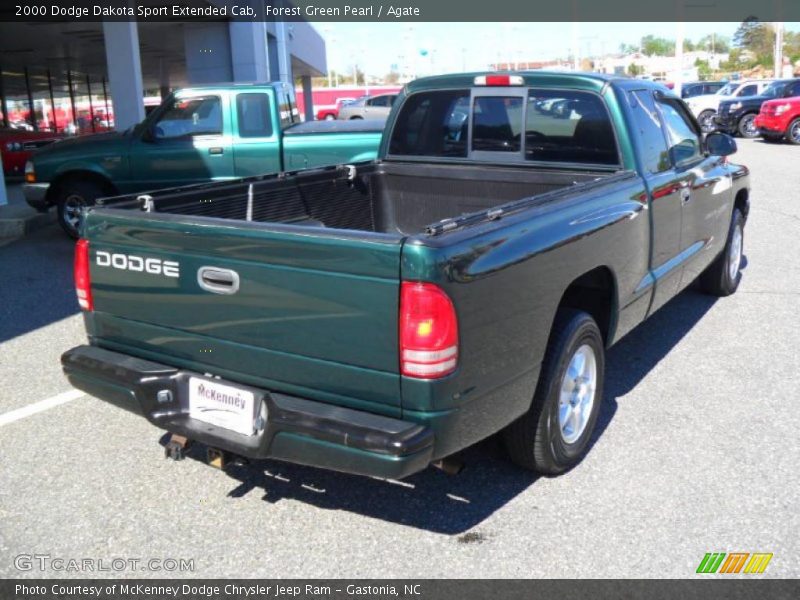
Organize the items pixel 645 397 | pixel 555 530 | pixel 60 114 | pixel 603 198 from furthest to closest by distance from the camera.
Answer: pixel 60 114 < pixel 645 397 < pixel 603 198 < pixel 555 530

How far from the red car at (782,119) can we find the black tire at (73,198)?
64.0ft

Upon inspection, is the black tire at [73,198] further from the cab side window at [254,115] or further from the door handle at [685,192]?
the door handle at [685,192]

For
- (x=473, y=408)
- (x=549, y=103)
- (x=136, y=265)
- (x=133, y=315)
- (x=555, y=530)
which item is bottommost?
(x=555, y=530)

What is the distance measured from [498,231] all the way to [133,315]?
1.69m

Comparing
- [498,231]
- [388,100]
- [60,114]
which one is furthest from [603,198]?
[60,114]

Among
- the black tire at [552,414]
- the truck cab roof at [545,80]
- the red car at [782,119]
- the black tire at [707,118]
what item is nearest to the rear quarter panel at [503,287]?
the black tire at [552,414]

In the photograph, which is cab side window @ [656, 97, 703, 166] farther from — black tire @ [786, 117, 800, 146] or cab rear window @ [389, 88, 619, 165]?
black tire @ [786, 117, 800, 146]

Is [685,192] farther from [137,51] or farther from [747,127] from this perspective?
[747,127]

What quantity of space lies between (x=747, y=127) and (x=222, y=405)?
26.8 m

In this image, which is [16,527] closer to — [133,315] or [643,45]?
[133,315]

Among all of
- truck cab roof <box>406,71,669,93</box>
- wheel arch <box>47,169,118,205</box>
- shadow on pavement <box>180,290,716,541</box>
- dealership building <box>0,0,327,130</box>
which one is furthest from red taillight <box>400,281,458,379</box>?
dealership building <box>0,0,327,130</box>

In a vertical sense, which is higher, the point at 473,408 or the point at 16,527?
the point at 473,408

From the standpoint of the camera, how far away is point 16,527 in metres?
3.49

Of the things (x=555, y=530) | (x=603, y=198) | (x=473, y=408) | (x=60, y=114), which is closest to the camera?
(x=473, y=408)
